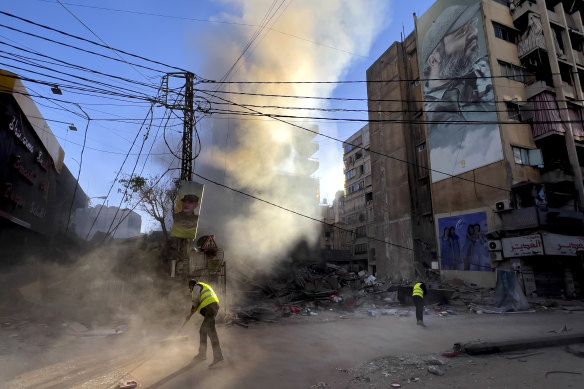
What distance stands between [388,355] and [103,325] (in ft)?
24.4

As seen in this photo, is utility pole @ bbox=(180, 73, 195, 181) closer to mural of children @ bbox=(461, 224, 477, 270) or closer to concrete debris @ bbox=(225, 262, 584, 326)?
concrete debris @ bbox=(225, 262, 584, 326)

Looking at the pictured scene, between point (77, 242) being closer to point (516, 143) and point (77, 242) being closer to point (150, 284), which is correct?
point (150, 284)

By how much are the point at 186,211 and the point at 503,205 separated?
1789 centimetres

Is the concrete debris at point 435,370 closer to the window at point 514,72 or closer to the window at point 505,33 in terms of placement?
the window at point 514,72

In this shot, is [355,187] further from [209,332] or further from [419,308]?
[209,332]

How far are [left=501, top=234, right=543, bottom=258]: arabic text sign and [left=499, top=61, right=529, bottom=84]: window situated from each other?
10968 millimetres

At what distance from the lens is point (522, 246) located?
1758cm

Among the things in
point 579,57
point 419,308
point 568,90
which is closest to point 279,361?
point 419,308

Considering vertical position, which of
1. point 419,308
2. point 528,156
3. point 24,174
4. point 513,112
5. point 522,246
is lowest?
point 419,308

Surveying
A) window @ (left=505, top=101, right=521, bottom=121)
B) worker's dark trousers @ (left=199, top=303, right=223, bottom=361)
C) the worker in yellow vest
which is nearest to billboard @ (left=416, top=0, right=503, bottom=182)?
window @ (left=505, top=101, right=521, bottom=121)

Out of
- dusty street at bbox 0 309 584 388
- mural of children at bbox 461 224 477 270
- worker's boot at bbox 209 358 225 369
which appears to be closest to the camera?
dusty street at bbox 0 309 584 388

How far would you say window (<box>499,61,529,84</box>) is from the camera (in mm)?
21547

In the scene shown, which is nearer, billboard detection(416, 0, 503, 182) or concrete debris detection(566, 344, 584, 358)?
concrete debris detection(566, 344, 584, 358)

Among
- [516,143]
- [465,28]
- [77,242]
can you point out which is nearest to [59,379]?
[77,242]
